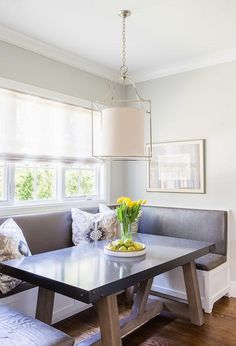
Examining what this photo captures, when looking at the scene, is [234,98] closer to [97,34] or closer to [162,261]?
[97,34]

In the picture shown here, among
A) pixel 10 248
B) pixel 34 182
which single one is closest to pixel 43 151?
pixel 34 182

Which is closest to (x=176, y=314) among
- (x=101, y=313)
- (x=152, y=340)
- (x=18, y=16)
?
(x=152, y=340)

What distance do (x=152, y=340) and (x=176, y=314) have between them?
432 mm

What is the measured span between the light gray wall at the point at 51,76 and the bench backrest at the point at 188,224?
2.03 feet

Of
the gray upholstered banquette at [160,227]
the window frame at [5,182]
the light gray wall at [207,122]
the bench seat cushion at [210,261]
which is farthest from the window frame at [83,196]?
the bench seat cushion at [210,261]

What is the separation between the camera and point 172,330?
2.57 metres

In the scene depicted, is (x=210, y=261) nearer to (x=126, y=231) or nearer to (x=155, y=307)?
(x=155, y=307)

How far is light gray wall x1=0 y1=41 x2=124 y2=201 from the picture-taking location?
2.92 m

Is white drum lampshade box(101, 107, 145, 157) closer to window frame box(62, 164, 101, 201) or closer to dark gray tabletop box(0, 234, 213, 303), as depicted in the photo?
dark gray tabletop box(0, 234, 213, 303)

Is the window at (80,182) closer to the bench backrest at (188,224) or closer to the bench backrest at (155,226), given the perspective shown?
the bench backrest at (155,226)

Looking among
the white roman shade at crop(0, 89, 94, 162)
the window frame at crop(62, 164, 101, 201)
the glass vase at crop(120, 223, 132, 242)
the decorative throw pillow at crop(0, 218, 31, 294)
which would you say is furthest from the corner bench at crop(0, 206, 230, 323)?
the glass vase at crop(120, 223, 132, 242)

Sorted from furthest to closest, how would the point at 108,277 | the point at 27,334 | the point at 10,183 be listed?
the point at 10,183, the point at 108,277, the point at 27,334

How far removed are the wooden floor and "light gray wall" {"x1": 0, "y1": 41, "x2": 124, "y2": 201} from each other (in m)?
1.69

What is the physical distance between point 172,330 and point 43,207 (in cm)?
164
